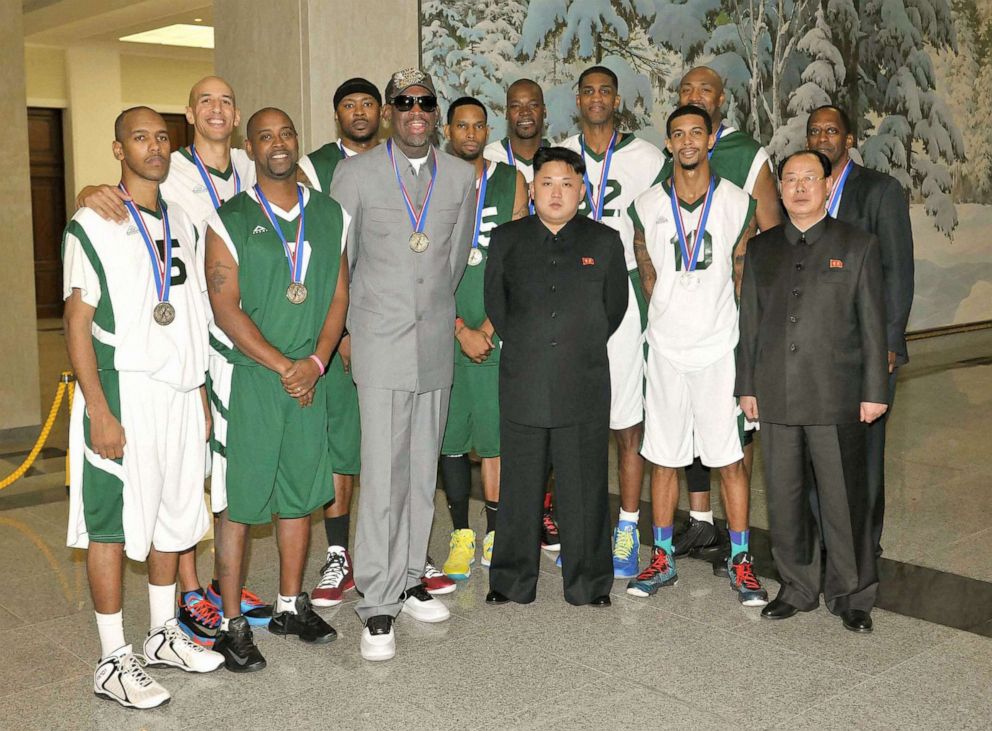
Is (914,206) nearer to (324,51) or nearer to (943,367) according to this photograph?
(943,367)

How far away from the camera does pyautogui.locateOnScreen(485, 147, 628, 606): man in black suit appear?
447 centimetres

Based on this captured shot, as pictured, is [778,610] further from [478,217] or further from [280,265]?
[280,265]

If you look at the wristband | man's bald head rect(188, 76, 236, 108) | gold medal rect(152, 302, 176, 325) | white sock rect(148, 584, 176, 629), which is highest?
man's bald head rect(188, 76, 236, 108)

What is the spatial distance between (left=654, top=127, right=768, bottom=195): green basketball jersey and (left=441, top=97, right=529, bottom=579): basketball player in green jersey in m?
0.74

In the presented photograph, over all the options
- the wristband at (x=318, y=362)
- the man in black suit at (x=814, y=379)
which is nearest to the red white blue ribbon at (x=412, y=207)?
the wristband at (x=318, y=362)

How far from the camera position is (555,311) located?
446 cm

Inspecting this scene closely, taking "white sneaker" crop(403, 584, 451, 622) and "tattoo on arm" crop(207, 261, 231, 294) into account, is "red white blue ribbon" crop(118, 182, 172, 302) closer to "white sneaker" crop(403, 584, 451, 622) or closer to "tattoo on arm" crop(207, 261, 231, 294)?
"tattoo on arm" crop(207, 261, 231, 294)

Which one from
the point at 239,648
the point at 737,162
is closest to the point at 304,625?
the point at 239,648

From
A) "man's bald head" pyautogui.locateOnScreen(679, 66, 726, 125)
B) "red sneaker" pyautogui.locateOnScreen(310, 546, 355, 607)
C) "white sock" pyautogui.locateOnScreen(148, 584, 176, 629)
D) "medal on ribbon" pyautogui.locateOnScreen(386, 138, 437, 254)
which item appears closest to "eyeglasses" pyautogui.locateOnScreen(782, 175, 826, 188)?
"man's bald head" pyautogui.locateOnScreen(679, 66, 726, 125)

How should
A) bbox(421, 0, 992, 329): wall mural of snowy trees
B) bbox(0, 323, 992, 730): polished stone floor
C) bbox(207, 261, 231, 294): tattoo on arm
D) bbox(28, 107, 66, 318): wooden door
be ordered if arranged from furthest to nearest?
bbox(28, 107, 66, 318): wooden door → bbox(421, 0, 992, 329): wall mural of snowy trees → bbox(207, 261, 231, 294): tattoo on arm → bbox(0, 323, 992, 730): polished stone floor

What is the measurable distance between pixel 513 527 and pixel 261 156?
1.80 m

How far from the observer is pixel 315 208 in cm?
409

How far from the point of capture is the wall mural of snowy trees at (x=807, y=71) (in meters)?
8.42

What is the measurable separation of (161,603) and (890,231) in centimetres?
331
